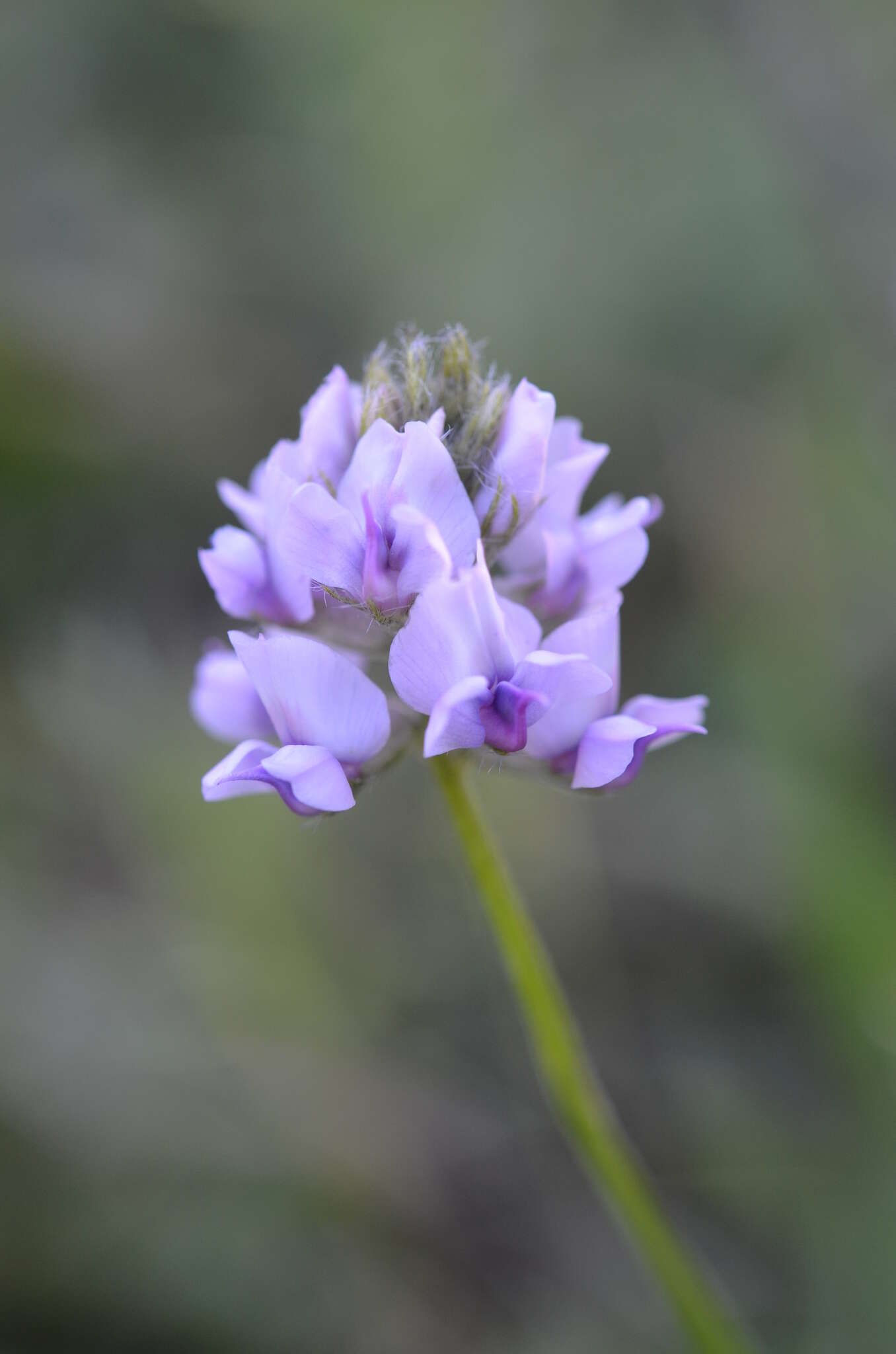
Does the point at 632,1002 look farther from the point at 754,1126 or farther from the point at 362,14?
the point at 362,14

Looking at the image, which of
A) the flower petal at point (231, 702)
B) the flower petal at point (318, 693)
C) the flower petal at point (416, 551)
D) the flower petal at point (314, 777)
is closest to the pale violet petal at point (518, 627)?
the flower petal at point (416, 551)

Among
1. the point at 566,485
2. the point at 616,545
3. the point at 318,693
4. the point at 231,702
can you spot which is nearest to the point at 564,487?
the point at 566,485

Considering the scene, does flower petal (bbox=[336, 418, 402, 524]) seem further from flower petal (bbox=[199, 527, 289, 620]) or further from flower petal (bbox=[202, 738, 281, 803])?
flower petal (bbox=[202, 738, 281, 803])

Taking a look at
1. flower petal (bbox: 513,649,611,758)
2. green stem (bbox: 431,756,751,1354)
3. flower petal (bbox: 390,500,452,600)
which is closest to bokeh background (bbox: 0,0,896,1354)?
green stem (bbox: 431,756,751,1354)

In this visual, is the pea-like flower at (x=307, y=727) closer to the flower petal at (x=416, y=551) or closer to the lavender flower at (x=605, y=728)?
the flower petal at (x=416, y=551)

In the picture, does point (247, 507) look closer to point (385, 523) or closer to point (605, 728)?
point (385, 523)

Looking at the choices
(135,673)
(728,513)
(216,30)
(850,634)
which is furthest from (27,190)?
(850,634)

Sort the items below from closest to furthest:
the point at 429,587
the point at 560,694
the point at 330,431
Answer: the point at 429,587
the point at 560,694
the point at 330,431
